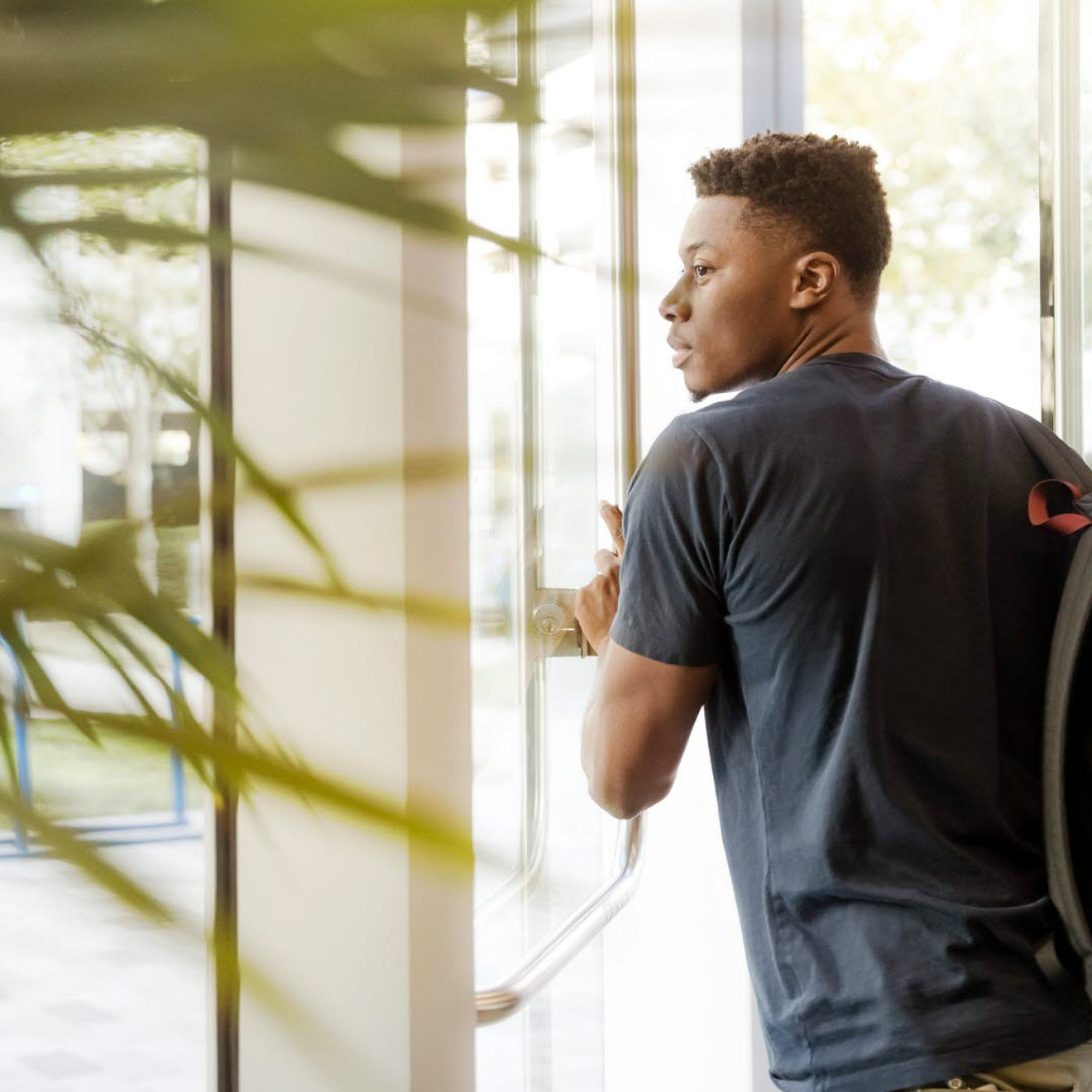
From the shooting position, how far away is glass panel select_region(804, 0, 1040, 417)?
2674mm

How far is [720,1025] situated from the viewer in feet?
6.69

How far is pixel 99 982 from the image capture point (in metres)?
0.37

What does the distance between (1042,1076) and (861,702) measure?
37cm

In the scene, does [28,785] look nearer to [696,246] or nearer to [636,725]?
[636,725]

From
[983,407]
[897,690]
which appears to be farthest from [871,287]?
[897,690]

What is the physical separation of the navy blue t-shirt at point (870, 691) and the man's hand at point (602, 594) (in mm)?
174

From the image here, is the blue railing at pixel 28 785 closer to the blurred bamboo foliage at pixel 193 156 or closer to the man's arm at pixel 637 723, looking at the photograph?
the blurred bamboo foliage at pixel 193 156

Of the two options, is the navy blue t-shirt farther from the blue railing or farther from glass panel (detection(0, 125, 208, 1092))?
the blue railing

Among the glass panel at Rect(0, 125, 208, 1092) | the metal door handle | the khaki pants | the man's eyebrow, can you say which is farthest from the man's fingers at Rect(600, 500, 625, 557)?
the glass panel at Rect(0, 125, 208, 1092)

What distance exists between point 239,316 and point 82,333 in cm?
44

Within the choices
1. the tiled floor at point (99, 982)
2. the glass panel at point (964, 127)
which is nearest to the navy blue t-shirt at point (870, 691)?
the tiled floor at point (99, 982)

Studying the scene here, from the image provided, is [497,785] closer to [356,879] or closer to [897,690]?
[897,690]

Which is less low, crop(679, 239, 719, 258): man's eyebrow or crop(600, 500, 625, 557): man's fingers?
crop(679, 239, 719, 258): man's eyebrow

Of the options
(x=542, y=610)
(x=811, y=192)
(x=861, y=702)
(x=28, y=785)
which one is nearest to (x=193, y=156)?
(x=28, y=785)
